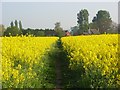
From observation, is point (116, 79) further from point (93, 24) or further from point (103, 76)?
point (93, 24)

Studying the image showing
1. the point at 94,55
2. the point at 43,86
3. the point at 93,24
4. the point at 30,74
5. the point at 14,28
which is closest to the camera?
the point at 30,74

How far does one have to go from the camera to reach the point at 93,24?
6272 cm

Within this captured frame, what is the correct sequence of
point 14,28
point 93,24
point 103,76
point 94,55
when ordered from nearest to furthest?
point 103,76, point 94,55, point 14,28, point 93,24

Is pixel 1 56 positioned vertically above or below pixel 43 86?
above

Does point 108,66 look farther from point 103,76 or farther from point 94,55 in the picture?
point 94,55

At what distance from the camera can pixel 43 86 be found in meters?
9.80

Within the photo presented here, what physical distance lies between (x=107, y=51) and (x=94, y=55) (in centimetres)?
33

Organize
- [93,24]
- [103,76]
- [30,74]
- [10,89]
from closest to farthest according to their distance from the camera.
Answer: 1. [10,89]
2. [103,76]
3. [30,74]
4. [93,24]

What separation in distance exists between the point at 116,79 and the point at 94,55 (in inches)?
58.9

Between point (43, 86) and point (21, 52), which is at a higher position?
point (21, 52)

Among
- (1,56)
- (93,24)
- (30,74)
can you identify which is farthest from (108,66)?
(93,24)

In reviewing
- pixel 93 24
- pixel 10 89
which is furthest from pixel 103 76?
pixel 93 24

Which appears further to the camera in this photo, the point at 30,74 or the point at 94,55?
the point at 94,55

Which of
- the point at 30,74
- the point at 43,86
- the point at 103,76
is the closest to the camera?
the point at 103,76
